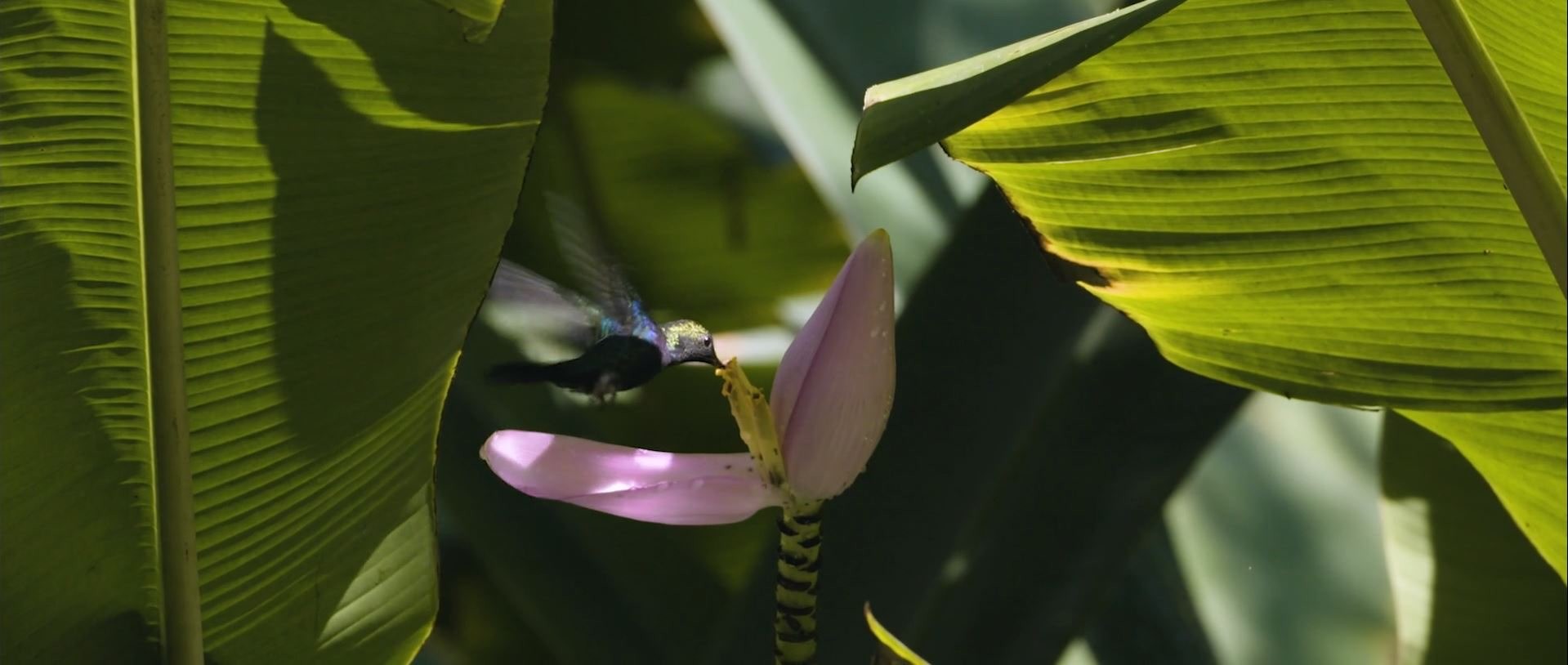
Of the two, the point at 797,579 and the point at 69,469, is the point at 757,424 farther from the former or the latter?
the point at 69,469

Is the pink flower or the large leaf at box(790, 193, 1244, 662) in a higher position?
the pink flower

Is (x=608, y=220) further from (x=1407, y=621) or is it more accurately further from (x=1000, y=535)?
(x=1407, y=621)

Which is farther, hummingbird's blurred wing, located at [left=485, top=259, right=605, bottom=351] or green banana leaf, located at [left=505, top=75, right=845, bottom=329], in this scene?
green banana leaf, located at [left=505, top=75, right=845, bottom=329]

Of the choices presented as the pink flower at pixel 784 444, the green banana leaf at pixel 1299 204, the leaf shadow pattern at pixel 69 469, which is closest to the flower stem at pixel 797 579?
the pink flower at pixel 784 444

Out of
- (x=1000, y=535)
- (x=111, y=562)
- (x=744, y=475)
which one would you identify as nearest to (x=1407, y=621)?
(x=1000, y=535)

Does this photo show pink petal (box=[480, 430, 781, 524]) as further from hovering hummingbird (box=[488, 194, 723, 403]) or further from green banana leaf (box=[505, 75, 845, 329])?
green banana leaf (box=[505, 75, 845, 329])

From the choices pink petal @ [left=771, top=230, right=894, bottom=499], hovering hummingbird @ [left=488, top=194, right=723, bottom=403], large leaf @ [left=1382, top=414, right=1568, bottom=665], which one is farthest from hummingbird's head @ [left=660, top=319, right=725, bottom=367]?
large leaf @ [left=1382, top=414, right=1568, bottom=665]

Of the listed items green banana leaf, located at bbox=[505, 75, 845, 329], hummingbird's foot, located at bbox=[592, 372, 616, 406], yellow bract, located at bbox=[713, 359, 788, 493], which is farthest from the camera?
green banana leaf, located at bbox=[505, 75, 845, 329]

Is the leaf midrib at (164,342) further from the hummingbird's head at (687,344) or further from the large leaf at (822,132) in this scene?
the large leaf at (822,132)
